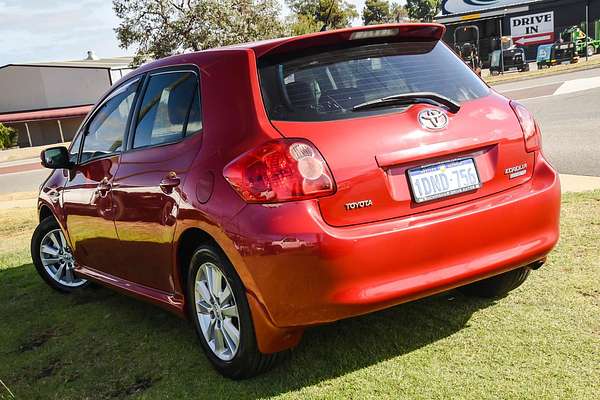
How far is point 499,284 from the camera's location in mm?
Answer: 3992

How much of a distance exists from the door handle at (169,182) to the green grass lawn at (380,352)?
102 cm

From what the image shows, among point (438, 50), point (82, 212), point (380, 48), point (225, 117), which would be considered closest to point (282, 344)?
point (225, 117)

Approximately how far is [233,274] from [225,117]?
799mm

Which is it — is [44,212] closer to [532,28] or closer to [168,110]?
[168,110]

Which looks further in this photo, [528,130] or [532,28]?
[532,28]

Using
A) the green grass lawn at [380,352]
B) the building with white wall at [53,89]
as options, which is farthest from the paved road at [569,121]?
the building with white wall at [53,89]

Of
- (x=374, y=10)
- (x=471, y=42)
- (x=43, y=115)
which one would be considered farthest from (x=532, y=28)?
(x=374, y=10)

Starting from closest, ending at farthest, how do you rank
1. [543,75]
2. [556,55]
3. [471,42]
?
[543,75] → [556,55] → [471,42]

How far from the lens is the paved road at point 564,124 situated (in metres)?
8.39

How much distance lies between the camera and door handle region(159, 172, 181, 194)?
3.47 m

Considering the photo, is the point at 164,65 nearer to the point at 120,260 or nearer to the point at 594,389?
the point at 120,260

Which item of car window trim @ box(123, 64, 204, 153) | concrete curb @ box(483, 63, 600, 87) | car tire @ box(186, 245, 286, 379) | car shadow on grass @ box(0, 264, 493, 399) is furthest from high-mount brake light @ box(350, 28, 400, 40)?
concrete curb @ box(483, 63, 600, 87)

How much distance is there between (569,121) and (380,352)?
9949 millimetres

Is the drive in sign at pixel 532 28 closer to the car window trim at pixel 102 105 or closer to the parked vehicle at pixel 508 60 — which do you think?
the parked vehicle at pixel 508 60
